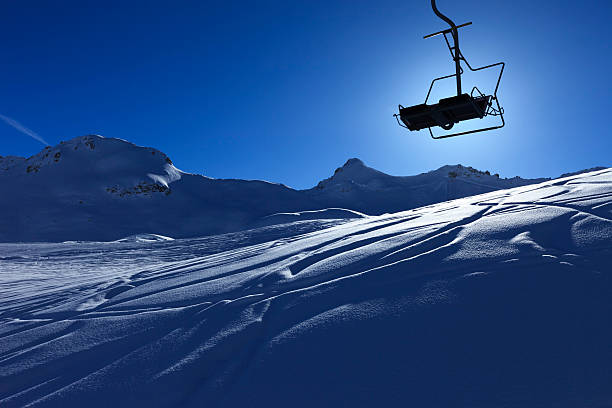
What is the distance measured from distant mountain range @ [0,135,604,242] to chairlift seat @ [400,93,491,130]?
21.5 meters

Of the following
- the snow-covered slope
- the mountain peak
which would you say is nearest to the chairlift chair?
the snow-covered slope

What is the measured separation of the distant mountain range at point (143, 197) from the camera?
1244 inches

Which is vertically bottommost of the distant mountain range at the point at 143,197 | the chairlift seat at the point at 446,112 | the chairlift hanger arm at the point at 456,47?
the chairlift seat at the point at 446,112

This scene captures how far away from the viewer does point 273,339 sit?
299 cm

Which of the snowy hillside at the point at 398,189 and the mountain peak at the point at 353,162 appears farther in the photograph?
the mountain peak at the point at 353,162

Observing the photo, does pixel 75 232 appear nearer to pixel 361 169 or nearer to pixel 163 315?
pixel 163 315

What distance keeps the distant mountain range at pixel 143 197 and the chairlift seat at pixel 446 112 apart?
21.5m

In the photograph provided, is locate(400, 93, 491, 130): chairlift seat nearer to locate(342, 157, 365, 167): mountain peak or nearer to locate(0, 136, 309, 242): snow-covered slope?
locate(0, 136, 309, 242): snow-covered slope

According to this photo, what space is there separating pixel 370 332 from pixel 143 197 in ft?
133

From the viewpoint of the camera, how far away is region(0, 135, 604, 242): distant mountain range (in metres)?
A: 31.6

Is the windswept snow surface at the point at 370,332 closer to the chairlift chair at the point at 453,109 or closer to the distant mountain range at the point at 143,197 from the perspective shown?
the chairlift chair at the point at 453,109

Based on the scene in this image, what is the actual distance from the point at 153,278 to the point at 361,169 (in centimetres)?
6378

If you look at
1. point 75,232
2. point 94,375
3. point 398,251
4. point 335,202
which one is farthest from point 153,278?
point 335,202

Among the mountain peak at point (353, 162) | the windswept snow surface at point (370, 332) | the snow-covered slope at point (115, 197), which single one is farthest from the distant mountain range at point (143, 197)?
the windswept snow surface at point (370, 332)
